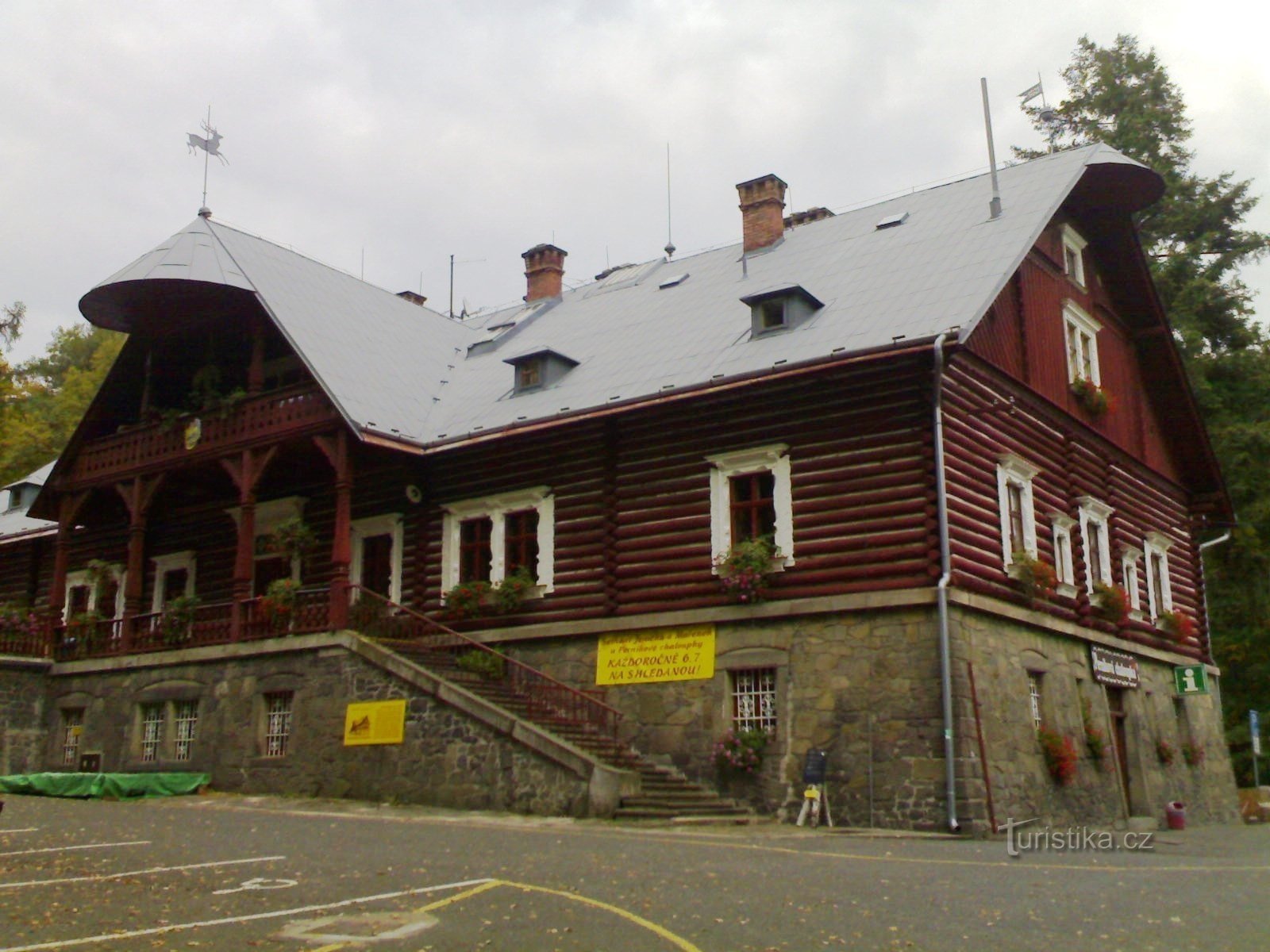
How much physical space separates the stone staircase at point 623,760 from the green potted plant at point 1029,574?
5601 millimetres

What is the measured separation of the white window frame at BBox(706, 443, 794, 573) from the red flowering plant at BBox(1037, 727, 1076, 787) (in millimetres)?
4838

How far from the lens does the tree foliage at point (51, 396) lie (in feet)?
160

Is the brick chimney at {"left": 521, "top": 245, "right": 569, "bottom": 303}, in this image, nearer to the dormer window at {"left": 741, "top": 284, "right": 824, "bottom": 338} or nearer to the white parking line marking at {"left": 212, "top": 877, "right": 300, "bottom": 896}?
the dormer window at {"left": 741, "top": 284, "right": 824, "bottom": 338}

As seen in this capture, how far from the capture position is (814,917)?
33.1ft

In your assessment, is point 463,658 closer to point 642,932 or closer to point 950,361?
point 950,361

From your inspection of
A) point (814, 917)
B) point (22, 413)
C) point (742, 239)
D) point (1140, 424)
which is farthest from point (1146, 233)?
point (22, 413)

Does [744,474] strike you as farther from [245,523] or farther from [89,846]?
[89,846]

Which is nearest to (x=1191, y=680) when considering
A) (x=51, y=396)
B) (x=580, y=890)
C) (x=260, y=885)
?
(x=580, y=890)

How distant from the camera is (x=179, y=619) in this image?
987 inches

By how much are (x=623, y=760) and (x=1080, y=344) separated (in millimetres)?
12060

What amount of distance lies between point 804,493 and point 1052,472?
18.4ft

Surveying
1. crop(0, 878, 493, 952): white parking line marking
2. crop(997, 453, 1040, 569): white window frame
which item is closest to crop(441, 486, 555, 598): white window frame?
crop(997, 453, 1040, 569): white window frame

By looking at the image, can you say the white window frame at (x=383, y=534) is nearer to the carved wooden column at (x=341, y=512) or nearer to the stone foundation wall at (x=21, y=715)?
the carved wooden column at (x=341, y=512)

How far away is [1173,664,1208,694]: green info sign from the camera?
26.3 m
